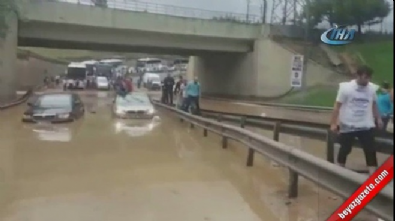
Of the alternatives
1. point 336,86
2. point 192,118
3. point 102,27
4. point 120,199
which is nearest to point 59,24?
point 102,27

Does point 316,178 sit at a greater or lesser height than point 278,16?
lesser

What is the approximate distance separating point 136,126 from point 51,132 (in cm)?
373

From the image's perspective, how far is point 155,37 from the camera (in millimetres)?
39844

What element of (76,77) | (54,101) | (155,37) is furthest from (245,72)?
(76,77)

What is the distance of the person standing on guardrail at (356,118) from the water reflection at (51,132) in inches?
405

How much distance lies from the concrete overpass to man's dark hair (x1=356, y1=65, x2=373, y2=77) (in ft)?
92.9

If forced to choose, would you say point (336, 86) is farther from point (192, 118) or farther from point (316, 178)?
point (192, 118)

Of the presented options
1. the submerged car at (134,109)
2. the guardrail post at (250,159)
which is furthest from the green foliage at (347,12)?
the submerged car at (134,109)

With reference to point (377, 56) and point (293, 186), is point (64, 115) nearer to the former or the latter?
point (293, 186)

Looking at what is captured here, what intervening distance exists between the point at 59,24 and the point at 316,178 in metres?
31.5

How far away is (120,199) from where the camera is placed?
7.71 meters

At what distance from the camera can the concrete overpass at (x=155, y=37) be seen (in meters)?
34.5

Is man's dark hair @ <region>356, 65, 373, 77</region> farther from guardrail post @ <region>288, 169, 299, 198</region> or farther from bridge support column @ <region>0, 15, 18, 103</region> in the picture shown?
bridge support column @ <region>0, 15, 18, 103</region>

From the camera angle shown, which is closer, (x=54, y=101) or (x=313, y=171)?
(x=313, y=171)
